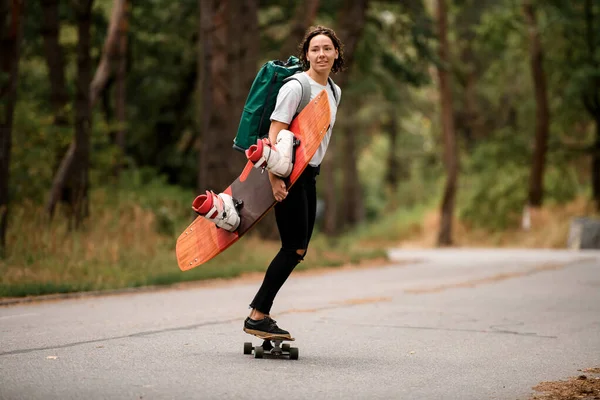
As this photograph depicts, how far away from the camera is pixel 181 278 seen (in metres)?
15.1

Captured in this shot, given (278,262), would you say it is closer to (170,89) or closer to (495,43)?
(170,89)

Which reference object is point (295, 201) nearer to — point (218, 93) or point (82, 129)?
point (218, 93)

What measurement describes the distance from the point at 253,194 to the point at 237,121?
1405cm

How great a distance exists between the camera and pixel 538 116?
34562 millimetres

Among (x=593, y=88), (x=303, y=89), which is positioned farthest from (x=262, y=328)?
(x=593, y=88)

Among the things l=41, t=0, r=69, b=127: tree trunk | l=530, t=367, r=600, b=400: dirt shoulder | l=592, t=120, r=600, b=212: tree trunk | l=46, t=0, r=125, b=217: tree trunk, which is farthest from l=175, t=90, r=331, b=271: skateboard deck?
l=592, t=120, r=600, b=212: tree trunk

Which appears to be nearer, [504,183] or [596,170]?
[596,170]

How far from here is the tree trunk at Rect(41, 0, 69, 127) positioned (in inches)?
845

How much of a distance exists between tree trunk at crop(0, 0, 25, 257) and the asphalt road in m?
3.21

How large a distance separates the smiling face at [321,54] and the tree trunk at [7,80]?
8.84 metres

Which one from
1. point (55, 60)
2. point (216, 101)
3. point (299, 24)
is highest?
point (299, 24)

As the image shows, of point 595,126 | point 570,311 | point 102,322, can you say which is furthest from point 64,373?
point 595,126

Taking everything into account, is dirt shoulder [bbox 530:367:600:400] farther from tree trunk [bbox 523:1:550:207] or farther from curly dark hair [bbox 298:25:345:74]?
tree trunk [bbox 523:1:550:207]

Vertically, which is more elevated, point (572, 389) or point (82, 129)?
point (82, 129)
